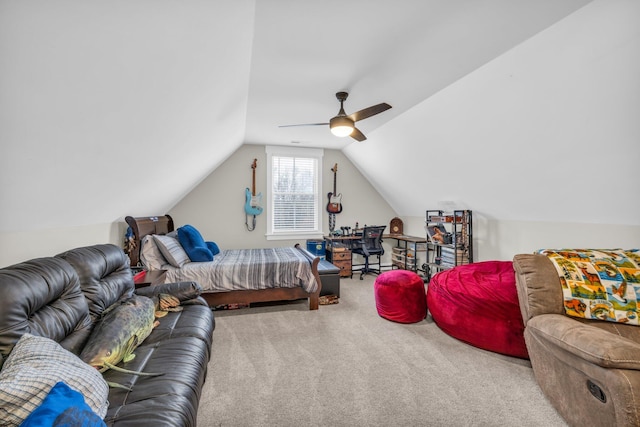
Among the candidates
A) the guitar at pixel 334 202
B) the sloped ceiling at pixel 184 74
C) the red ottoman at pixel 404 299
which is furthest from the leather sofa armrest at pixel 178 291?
the guitar at pixel 334 202

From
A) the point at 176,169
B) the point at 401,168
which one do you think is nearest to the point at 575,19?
the point at 401,168

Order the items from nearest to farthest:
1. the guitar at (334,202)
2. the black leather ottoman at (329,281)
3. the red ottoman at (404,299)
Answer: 1. the red ottoman at (404,299)
2. the black leather ottoman at (329,281)
3. the guitar at (334,202)

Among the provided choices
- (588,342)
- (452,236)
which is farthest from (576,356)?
(452,236)

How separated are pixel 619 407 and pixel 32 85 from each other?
2960mm

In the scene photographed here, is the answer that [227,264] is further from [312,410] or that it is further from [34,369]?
[34,369]

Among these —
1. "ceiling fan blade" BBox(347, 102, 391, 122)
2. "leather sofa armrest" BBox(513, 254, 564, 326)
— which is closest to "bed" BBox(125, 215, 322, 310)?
"ceiling fan blade" BBox(347, 102, 391, 122)

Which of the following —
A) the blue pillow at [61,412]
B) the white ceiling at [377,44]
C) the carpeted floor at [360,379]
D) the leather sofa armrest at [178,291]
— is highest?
the white ceiling at [377,44]

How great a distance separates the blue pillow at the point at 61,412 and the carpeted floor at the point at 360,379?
98cm

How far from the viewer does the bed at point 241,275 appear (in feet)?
10.5

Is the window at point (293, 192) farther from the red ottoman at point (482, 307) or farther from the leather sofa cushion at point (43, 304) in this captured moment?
the leather sofa cushion at point (43, 304)

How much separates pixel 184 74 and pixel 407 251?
4630mm

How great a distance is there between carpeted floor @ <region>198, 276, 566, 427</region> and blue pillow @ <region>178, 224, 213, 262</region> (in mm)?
972

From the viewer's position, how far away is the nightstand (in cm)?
271

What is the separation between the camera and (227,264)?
3.37m
